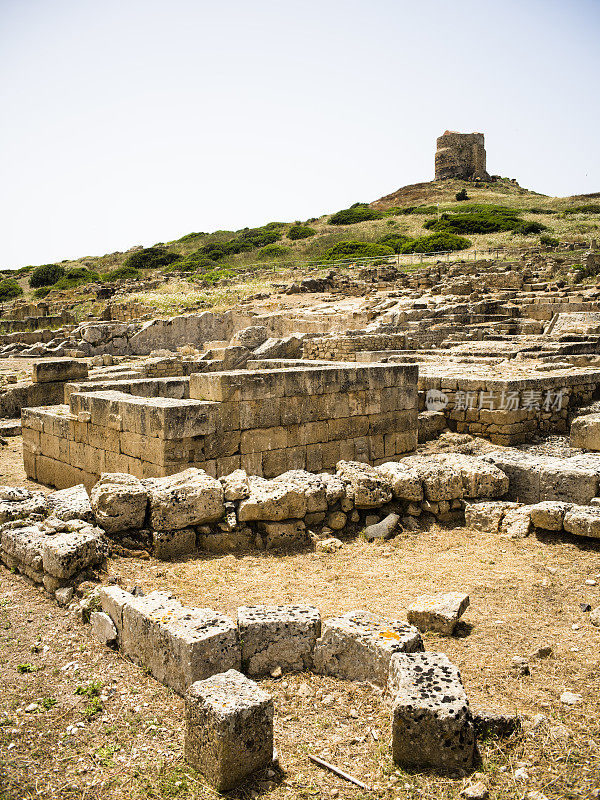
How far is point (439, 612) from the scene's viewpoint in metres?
4.76

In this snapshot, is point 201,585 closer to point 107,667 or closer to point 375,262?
point 107,667

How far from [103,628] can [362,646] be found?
1859 mm

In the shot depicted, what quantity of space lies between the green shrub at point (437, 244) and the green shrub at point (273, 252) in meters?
10.8

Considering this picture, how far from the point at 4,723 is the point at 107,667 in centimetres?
74

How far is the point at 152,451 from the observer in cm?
759

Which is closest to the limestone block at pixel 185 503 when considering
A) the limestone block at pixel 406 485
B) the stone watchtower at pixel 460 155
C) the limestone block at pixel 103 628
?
the limestone block at pixel 103 628

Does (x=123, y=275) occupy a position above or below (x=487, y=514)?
above

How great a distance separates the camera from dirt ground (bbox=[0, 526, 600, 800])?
323 centimetres

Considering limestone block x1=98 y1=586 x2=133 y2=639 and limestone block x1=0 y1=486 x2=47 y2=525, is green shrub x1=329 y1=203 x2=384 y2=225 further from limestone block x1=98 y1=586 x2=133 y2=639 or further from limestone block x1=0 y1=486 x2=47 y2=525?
limestone block x1=98 y1=586 x2=133 y2=639

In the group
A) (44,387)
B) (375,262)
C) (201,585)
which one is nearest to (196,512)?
(201,585)

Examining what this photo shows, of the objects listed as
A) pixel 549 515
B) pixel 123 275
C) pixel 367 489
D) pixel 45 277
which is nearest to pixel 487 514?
pixel 549 515

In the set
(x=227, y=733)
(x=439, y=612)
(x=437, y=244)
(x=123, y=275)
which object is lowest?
(x=439, y=612)

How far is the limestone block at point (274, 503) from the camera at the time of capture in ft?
21.5

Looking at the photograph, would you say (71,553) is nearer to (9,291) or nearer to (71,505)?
(71,505)
